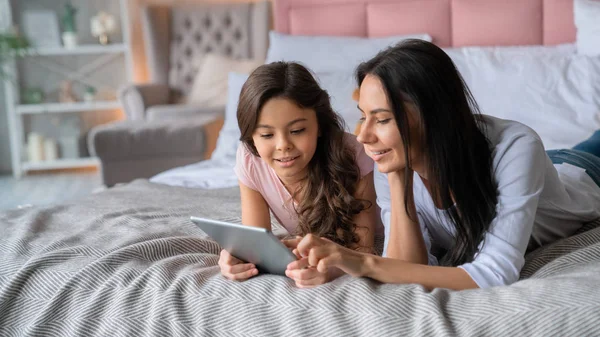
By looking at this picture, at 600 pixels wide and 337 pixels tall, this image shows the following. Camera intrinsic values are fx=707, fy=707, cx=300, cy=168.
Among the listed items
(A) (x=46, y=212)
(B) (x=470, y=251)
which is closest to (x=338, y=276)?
(B) (x=470, y=251)

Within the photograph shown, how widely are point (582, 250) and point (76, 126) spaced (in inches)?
212

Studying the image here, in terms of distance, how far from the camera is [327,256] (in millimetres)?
1309

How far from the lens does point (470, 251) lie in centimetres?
145

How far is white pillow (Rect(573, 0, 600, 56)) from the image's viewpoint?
300 cm

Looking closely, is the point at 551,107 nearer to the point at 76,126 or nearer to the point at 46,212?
the point at 46,212

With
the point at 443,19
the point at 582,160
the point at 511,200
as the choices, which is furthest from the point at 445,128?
the point at 443,19

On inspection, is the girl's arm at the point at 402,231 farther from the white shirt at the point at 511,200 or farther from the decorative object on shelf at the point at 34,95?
the decorative object on shelf at the point at 34,95

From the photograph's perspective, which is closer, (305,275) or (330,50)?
(305,275)

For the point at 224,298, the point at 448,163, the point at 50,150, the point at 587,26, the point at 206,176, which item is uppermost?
the point at 587,26

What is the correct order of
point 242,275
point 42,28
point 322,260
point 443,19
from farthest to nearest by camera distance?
point 42,28 < point 443,19 < point 242,275 < point 322,260

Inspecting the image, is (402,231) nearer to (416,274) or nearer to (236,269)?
(416,274)

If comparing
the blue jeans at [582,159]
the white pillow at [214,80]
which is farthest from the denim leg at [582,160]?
the white pillow at [214,80]

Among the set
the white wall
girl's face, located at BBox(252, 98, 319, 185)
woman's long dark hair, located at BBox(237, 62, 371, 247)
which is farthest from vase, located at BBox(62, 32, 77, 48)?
girl's face, located at BBox(252, 98, 319, 185)

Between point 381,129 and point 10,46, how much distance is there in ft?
15.4
